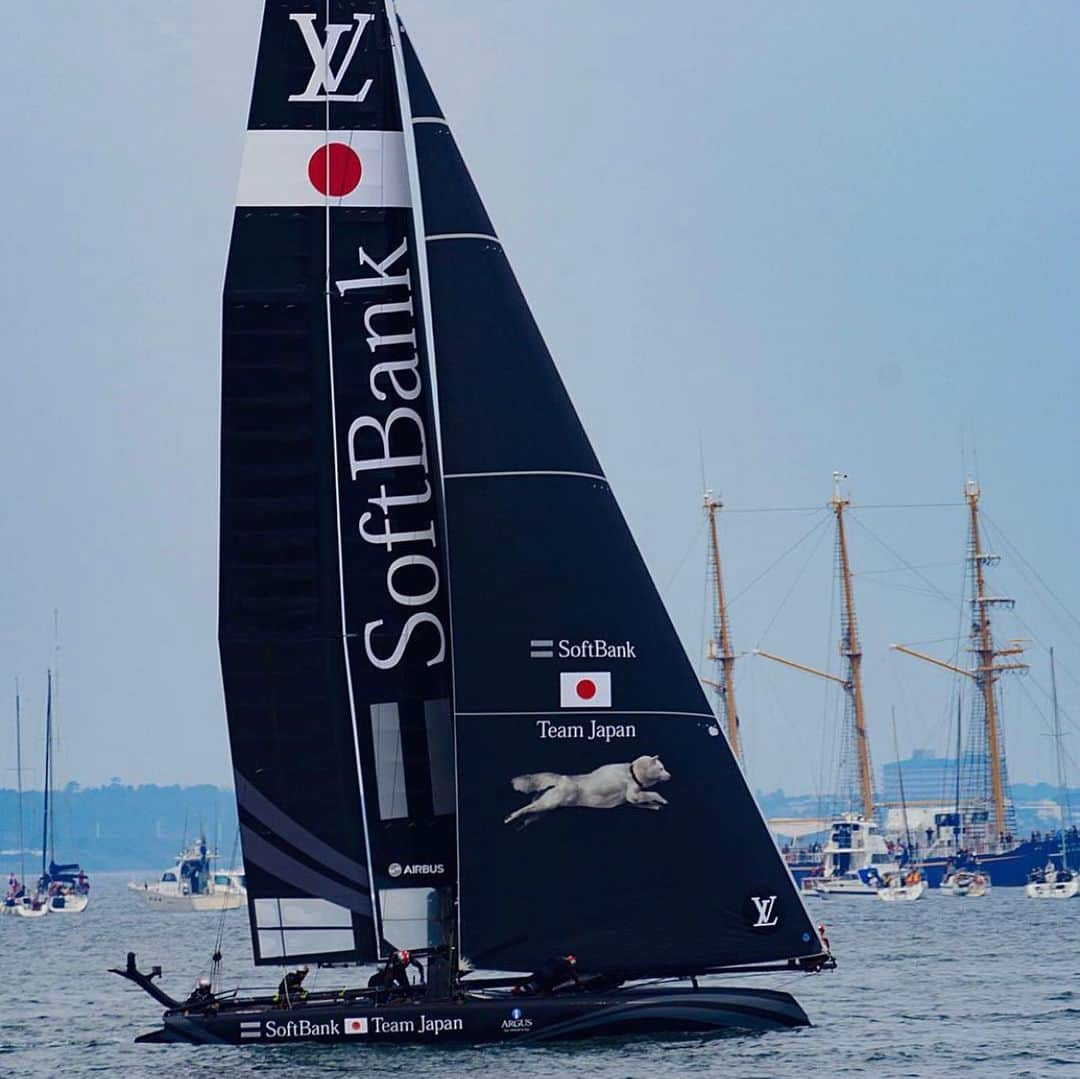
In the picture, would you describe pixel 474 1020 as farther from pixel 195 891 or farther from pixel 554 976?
pixel 195 891

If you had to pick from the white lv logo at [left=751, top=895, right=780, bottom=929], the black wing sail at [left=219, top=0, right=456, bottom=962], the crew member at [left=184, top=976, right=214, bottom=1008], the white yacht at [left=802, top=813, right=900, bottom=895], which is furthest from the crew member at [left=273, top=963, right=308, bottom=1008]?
the white yacht at [left=802, top=813, right=900, bottom=895]

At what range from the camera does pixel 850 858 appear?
104 metres

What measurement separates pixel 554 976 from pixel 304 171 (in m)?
8.52

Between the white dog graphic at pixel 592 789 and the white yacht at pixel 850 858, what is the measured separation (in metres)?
78.3

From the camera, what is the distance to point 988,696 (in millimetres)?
106125

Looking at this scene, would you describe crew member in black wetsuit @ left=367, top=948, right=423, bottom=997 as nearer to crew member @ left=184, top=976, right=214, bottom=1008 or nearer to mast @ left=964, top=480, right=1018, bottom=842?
crew member @ left=184, top=976, right=214, bottom=1008

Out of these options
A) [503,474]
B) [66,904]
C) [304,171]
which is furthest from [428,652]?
[66,904]

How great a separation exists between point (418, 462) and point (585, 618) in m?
2.53

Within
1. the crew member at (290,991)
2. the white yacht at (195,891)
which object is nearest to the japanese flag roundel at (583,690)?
the crew member at (290,991)

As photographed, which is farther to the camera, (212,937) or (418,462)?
(212,937)

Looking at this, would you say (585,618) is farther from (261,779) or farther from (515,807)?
(261,779)

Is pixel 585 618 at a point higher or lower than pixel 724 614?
lower

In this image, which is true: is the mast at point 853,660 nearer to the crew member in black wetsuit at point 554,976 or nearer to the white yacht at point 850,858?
the white yacht at point 850,858

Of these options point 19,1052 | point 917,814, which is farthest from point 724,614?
point 19,1052
